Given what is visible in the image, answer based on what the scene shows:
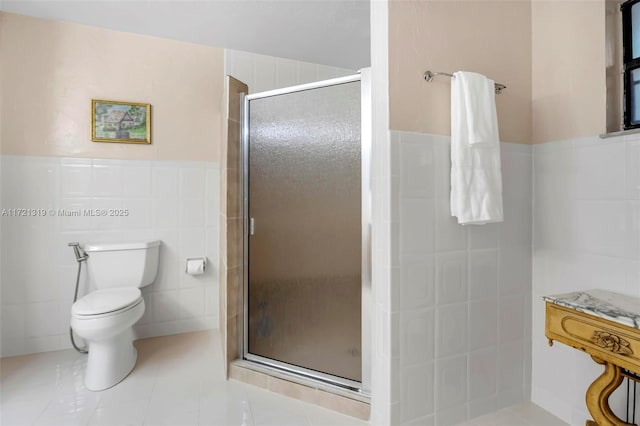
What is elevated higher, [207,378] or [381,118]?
[381,118]

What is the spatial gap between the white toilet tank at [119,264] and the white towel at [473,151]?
195cm

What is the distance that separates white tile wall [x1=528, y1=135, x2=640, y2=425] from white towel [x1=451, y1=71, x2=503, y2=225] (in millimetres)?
360

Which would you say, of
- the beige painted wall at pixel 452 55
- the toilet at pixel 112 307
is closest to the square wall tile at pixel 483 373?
the beige painted wall at pixel 452 55

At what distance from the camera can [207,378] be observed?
1748 millimetres

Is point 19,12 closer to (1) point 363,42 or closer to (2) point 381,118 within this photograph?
(1) point 363,42

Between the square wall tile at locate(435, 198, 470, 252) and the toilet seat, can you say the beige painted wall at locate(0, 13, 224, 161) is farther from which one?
the square wall tile at locate(435, 198, 470, 252)

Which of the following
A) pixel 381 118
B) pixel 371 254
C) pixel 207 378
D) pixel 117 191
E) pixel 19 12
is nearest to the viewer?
pixel 381 118

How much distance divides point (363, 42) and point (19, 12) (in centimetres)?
224

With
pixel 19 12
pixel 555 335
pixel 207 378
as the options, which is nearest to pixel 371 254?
pixel 555 335

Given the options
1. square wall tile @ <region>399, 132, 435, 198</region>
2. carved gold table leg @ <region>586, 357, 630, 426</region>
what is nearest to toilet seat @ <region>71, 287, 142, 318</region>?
square wall tile @ <region>399, 132, 435, 198</region>

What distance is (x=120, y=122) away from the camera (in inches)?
84.2

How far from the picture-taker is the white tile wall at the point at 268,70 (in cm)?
242

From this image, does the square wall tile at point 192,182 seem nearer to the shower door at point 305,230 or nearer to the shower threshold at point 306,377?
the shower door at point 305,230

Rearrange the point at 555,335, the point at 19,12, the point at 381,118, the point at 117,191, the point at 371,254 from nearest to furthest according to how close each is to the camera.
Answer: the point at 555,335, the point at 381,118, the point at 371,254, the point at 19,12, the point at 117,191
